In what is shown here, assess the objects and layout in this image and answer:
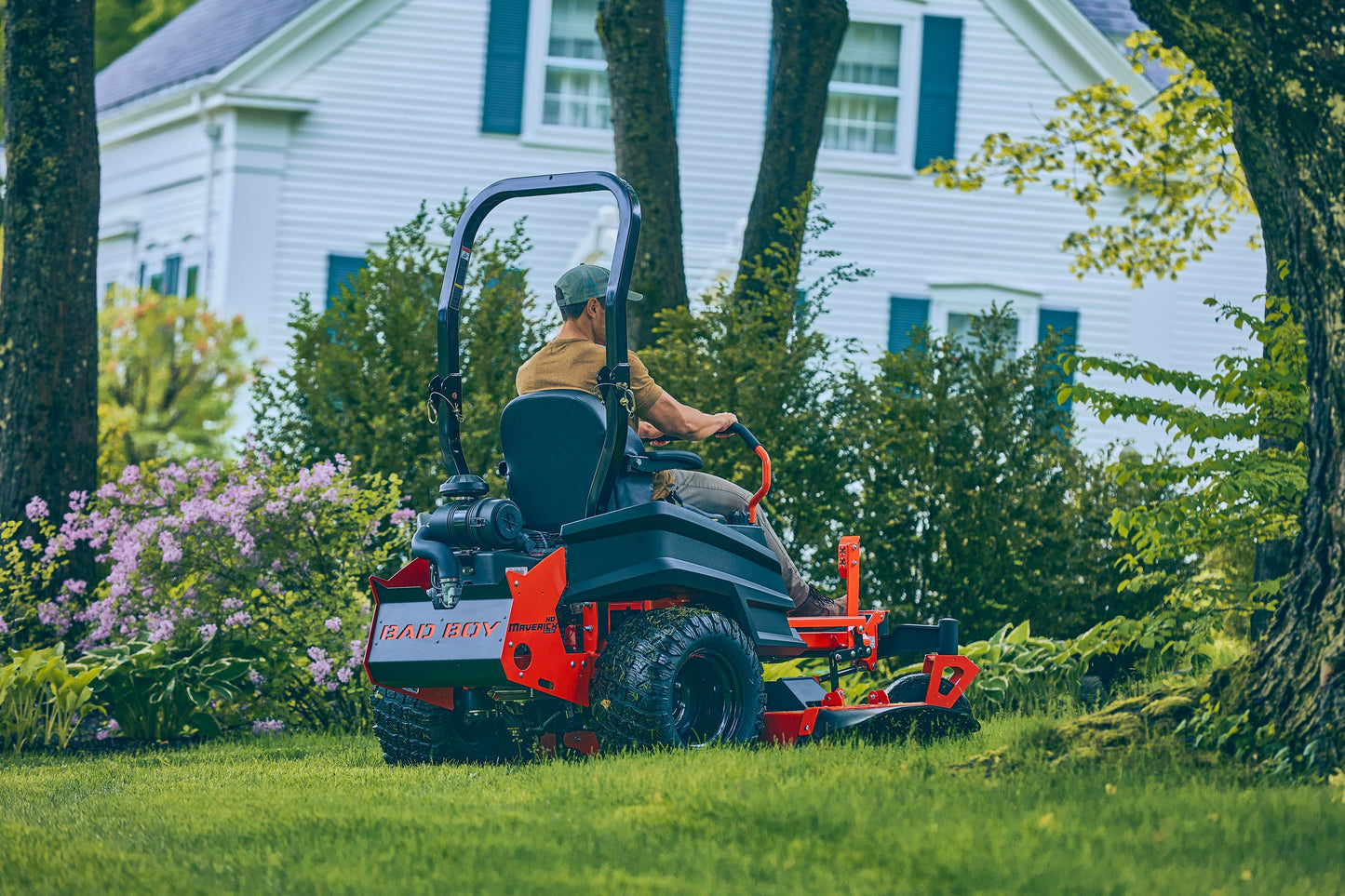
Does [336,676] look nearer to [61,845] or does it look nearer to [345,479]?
[345,479]

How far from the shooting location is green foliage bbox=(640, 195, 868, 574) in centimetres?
957

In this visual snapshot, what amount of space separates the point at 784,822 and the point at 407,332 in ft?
19.3

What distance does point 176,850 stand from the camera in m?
4.73

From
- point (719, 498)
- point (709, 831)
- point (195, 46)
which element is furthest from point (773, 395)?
point (195, 46)

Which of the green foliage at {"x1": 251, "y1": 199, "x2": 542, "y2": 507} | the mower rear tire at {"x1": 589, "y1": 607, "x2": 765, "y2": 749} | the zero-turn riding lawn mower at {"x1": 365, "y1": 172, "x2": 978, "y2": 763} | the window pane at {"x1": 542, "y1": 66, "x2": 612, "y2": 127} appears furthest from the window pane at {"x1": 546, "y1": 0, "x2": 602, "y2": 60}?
the mower rear tire at {"x1": 589, "y1": 607, "x2": 765, "y2": 749}

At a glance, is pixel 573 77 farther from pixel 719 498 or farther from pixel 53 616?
pixel 719 498

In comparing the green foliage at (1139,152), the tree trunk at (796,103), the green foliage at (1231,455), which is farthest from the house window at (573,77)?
the green foliage at (1231,455)

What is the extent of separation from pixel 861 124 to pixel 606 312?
13145 mm

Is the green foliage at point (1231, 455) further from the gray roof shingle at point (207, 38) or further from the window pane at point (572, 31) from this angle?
the window pane at point (572, 31)

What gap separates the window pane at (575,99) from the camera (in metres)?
18.4

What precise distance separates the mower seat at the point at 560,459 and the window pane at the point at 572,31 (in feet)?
41.0

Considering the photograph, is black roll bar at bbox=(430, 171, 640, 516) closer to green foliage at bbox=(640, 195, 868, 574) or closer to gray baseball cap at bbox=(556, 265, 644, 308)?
gray baseball cap at bbox=(556, 265, 644, 308)

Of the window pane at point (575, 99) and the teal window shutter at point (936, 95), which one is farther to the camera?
the teal window shutter at point (936, 95)

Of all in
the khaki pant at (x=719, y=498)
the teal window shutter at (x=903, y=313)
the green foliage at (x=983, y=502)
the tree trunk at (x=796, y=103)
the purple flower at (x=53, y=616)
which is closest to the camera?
the khaki pant at (x=719, y=498)
